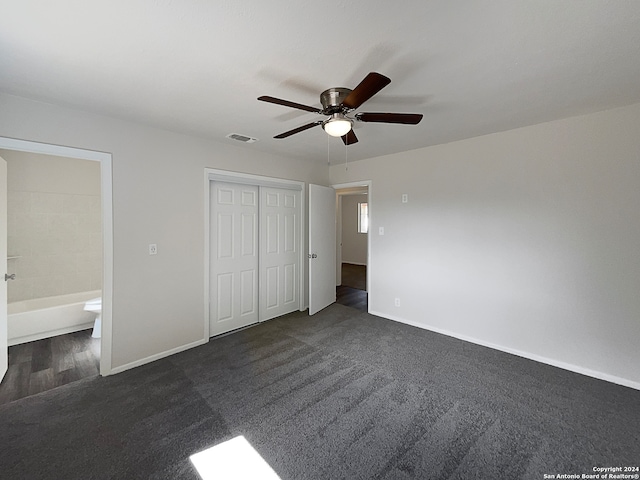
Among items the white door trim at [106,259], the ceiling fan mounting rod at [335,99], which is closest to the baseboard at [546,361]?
the ceiling fan mounting rod at [335,99]

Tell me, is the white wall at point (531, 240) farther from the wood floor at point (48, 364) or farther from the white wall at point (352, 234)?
the white wall at point (352, 234)

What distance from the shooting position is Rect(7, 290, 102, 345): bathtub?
10.2 feet

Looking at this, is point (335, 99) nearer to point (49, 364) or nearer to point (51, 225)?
point (49, 364)

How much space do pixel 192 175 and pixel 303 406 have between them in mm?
2604

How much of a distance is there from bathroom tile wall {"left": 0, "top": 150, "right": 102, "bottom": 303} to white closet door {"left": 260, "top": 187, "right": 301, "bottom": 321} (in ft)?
7.51

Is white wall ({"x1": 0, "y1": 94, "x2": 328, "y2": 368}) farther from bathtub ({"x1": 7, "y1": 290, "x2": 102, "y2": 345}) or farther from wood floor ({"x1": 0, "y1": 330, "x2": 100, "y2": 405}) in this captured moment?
bathtub ({"x1": 7, "y1": 290, "x2": 102, "y2": 345})

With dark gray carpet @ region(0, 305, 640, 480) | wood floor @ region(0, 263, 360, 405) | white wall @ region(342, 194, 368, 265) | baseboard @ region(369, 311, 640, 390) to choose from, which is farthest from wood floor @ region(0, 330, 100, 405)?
white wall @ region(342, 194, 368, 265)

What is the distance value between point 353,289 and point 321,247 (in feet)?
6.22

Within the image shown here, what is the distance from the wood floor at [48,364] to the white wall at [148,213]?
457 millimetres

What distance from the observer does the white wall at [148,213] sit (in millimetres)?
2299

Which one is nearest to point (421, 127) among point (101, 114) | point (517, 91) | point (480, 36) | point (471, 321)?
point (517, 91)

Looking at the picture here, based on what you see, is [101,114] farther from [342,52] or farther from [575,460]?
[575,460]

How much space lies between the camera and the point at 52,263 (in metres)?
3.71

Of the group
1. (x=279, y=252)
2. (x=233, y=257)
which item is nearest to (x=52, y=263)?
(x=233, y=257)
